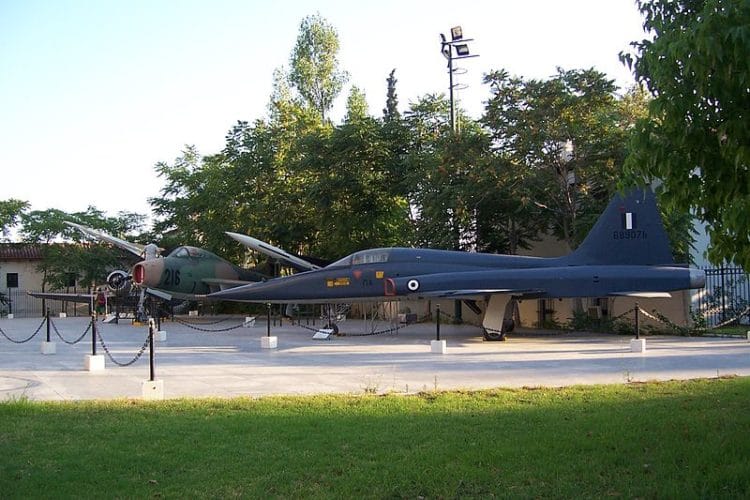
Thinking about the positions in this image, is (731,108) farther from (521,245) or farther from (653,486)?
(521,245)

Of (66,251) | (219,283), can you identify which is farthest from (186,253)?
(66,251)

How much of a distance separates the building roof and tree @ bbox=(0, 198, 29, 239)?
35.4 inches

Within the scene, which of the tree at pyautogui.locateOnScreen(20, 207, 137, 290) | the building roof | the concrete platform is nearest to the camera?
the concrete platform

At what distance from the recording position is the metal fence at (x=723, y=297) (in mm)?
22250

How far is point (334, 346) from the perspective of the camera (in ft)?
59.0

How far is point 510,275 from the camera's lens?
18.7 metres

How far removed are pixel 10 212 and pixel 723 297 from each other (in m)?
45.2

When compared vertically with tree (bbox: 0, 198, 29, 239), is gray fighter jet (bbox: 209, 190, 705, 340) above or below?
below

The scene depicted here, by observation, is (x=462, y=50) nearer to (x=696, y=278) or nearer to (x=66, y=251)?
(x=696, y=278)

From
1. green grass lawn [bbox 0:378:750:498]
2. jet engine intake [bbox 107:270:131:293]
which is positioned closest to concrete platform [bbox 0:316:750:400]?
green grass lawn [bbox 0:378:750:498]

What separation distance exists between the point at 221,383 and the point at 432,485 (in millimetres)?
6562

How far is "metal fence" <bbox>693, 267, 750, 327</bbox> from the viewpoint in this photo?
2225cm

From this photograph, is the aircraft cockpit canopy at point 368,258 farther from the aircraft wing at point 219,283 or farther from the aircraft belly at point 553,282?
the aircraft wing at point 219,283

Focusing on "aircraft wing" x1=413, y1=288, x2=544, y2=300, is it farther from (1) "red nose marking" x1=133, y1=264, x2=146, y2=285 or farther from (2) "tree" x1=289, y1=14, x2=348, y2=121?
(2) "tree" x1=289, y1=14, x2=348, y2=121
